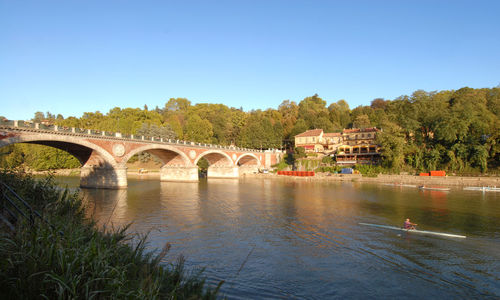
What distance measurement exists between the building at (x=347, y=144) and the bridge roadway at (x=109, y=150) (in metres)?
24.7

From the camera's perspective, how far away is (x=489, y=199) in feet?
122

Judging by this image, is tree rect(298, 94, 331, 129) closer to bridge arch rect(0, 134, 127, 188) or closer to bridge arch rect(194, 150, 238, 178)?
bridge arch rect(194, 150, 238, 178)

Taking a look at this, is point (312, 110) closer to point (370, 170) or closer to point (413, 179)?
point (370, 170)

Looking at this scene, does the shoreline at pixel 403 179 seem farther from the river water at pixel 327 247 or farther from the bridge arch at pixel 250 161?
the river water at pixel 327 247

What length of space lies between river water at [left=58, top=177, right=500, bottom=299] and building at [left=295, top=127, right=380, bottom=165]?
4530 centimetres

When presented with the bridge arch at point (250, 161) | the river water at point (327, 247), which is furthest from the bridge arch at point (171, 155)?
the bridge arch at point (250, 161)

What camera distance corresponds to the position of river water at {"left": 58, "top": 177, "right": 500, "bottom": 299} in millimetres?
12688

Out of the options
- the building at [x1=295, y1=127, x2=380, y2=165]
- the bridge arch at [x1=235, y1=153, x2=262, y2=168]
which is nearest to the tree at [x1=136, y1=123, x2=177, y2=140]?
the bridge arch at [x1=235, y1=153, x2=262, y2=168]

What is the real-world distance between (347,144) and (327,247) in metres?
73.1

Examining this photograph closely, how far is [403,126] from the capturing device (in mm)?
70250

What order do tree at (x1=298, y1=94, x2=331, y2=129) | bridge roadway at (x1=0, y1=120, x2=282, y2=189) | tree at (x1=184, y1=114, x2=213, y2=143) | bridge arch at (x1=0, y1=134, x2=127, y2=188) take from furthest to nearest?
1. tree at (x1=298, y1=94, x2=331, y2=129)
2. tree at (x1=184, y1=114, x2=213, y2=143)
3. bridge arch at (x1=0, y1=134, x2=127, y2=188)
4. bridge roadway at (x1=0, y1=120, x2=282, y2=189)

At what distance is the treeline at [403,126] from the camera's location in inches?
2290

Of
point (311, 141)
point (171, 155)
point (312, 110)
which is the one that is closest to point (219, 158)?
point (171, 155)

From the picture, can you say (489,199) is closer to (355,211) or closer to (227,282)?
(355,211)
